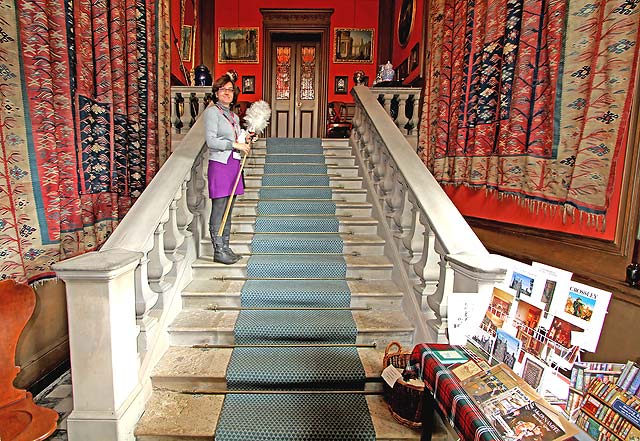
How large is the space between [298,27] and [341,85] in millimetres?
1497

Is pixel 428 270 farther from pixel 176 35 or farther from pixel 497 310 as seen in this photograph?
pixel 176 35

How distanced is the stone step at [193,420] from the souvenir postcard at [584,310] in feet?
3.80

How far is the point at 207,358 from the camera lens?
6.90 feet

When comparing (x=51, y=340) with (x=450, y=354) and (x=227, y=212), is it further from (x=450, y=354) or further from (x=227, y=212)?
(x=450, y=354)

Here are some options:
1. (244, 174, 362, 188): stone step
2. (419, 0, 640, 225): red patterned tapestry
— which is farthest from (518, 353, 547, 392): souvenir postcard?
(244, 174, 362, 188): stone step

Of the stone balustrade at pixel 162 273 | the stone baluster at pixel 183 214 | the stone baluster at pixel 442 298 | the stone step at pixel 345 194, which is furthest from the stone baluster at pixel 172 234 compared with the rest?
the stone baluster at pixel 442 298

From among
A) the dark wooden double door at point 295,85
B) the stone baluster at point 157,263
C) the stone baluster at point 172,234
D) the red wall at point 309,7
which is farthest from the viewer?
the dark wooden double door at point 295,85

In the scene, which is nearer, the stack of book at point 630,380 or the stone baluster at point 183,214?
the stack of book at point 630,380

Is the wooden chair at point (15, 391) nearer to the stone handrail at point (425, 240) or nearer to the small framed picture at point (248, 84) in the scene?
the stone handrail at point (425, 240)

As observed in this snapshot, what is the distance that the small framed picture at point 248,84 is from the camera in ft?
23.9

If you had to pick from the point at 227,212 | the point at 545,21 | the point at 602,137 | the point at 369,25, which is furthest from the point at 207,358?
the point at 369,25

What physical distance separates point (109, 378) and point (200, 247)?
1.47 metres

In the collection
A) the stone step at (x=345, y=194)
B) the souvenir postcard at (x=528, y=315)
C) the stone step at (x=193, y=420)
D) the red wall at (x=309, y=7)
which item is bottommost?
the stone step at (x=193, y=420)

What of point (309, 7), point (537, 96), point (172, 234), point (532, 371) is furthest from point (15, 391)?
point (309, 7)
